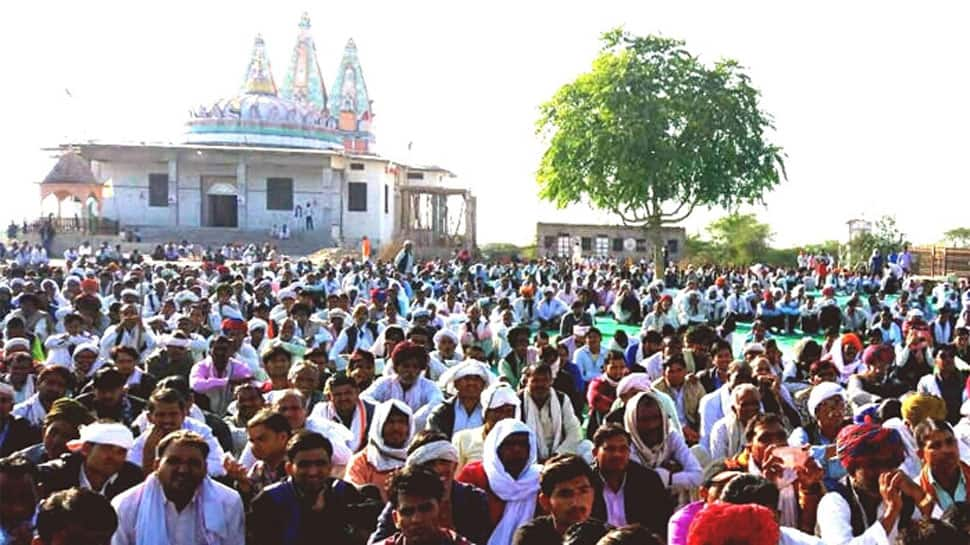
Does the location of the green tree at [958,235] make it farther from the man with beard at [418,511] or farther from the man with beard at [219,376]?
the man with beard at [418,511]

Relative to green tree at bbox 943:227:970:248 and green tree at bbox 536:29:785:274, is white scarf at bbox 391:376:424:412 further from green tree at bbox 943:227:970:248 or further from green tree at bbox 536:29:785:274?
green tree at bbox 943:227:970:248

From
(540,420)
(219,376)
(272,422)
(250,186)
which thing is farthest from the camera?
(250,186)

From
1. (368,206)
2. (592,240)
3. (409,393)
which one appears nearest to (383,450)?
(409,393)

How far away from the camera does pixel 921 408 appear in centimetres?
524

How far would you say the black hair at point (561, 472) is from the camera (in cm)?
376

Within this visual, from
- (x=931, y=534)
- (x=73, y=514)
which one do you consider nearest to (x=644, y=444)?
(x=931, y=534)

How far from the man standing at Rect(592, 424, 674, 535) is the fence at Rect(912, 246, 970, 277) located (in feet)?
112

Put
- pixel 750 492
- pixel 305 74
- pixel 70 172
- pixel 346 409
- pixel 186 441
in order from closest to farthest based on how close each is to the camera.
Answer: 1. pixel 750 492
2. pixel 186 441
3. pixel 346 409
4. pixel 70 172
5. pixel 305 74

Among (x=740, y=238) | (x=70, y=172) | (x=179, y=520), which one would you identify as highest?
(x=70, y=172)

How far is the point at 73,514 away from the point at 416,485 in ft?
3.64

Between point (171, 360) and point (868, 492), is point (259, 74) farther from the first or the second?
point (868, 492)

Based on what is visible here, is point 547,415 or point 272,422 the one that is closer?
point 272,422

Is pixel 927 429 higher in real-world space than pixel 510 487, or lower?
higher

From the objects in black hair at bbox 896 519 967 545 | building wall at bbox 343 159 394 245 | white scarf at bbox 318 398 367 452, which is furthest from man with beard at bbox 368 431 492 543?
building wall at bbox 343 159 394 245
